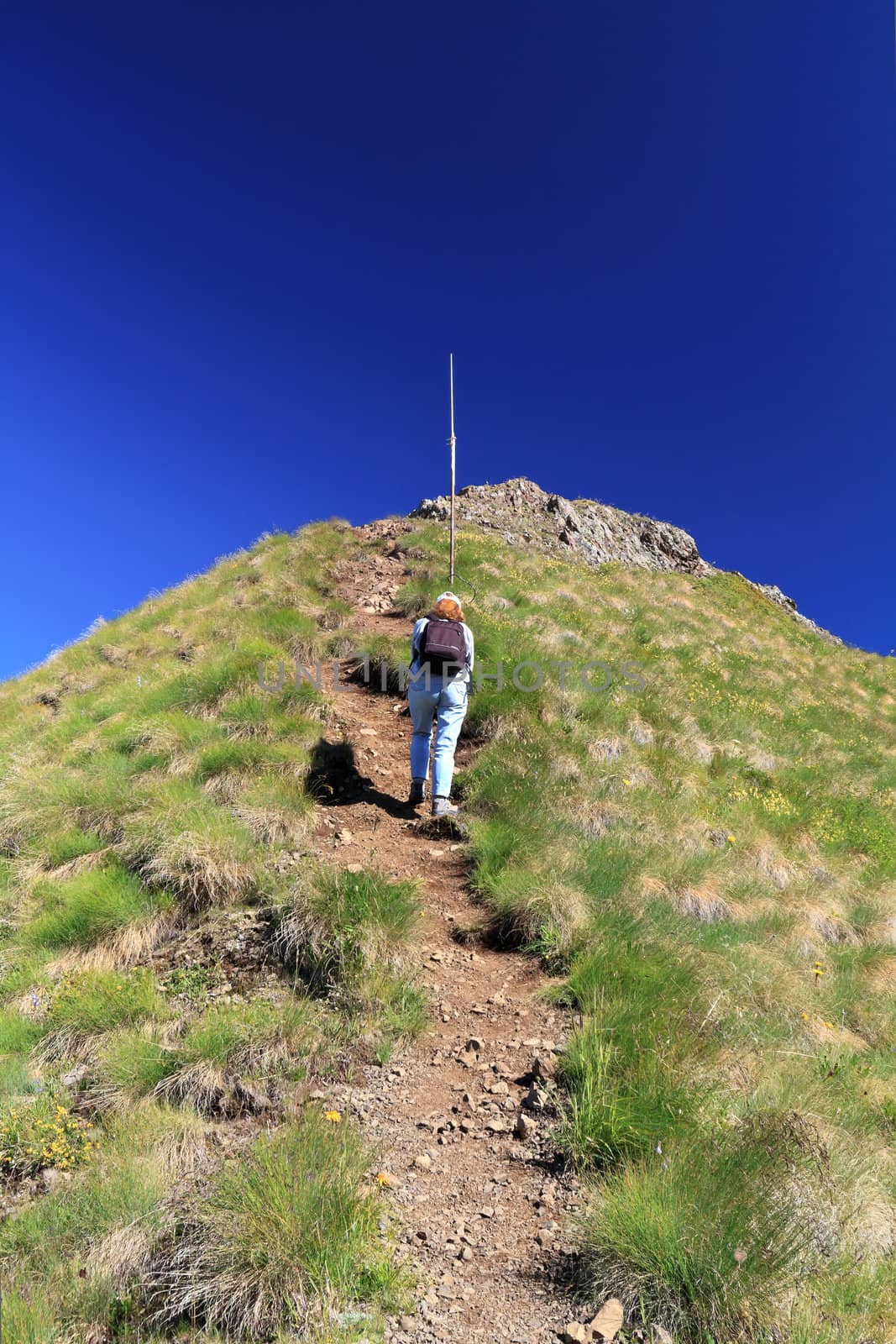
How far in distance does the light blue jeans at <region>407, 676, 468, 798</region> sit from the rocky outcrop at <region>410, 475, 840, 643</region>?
16201mm

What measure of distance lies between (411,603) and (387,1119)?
10.8 meters

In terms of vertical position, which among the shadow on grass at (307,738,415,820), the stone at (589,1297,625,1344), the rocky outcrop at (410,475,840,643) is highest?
the rocky outcrop at (410,475,840,643)

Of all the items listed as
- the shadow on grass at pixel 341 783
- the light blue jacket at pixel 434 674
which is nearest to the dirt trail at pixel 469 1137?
the shadow on grass at pixel 341 783

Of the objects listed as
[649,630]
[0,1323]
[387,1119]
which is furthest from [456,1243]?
[649,630]

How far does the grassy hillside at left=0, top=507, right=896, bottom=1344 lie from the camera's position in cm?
254

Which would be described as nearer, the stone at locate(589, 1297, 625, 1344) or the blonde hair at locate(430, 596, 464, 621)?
the stone at locate(589, 1297, 625, 1344)

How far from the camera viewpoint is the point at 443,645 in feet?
23.3

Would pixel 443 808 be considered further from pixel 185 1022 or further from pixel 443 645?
pixel 185 1022

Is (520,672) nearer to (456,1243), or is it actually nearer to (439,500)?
(456,1243)

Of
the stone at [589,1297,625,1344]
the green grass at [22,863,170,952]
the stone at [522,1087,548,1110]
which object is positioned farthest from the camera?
the green grass at [22,863,170,952]

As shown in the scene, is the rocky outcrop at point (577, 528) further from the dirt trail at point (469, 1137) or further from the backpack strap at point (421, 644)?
the dirt trail at point (469, 1137)

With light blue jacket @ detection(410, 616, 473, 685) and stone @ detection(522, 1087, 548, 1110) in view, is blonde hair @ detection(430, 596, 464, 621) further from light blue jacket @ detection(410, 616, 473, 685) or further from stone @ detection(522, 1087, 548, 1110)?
stone @ detection(522, 1087, 548, 1110)

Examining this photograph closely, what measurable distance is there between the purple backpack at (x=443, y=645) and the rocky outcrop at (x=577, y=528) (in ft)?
52.8

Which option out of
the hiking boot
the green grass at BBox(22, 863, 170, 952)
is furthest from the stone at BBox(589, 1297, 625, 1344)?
the hiking boot
